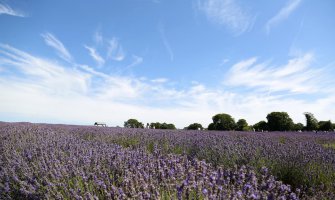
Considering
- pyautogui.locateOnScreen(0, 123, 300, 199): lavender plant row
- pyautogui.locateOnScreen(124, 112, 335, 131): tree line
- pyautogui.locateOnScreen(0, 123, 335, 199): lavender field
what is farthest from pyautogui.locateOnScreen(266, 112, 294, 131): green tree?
pyautogui.locateOnScreen(0, 123, 300, 199): lavender plant row

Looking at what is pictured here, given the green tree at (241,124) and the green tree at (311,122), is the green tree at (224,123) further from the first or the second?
the green tree at (311,122)

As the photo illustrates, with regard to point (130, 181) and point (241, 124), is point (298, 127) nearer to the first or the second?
point (241, 124)

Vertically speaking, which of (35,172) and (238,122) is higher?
(238,122)

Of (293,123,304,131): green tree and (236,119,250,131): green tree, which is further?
(293,123,304,131): green tree

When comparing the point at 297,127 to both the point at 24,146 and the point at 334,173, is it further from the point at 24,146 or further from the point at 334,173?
the point at 24,146

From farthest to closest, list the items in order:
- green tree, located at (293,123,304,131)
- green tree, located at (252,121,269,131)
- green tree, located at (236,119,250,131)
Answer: green tree, located at (252,121,269,131)
green tree, located at (293,123,304,131)
green tree, located at (236,119,250,131)

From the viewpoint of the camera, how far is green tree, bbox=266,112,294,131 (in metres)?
19.7

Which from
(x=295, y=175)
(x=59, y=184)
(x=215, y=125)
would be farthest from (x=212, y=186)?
(x=215, y=125)

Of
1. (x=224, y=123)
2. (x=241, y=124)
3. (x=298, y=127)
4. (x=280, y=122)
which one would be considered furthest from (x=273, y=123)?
(x=224, y=123)

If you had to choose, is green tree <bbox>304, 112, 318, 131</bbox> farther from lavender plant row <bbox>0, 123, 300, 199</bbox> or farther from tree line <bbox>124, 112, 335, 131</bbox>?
lavender plant row <bbox>0, 123, 300, 199</bbox>

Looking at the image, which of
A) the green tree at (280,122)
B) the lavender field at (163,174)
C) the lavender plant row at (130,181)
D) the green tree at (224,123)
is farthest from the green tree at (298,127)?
the lavender plant row at (130,181)

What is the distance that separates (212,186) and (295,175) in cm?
216

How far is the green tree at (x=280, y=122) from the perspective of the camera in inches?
775

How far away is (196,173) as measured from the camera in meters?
2.50
